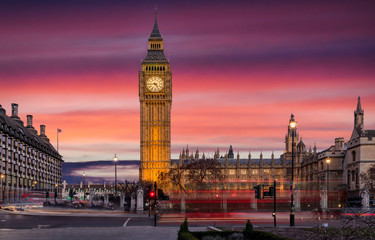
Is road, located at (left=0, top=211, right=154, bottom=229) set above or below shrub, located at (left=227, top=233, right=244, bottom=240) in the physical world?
below

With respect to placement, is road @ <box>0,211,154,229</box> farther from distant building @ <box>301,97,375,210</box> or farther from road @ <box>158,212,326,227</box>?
distant building @ <box>301,97,375,210</box>

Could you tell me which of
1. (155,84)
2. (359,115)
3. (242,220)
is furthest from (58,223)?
(155,84)

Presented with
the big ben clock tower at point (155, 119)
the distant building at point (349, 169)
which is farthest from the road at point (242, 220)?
the big ben clock tower at point (155, 119)

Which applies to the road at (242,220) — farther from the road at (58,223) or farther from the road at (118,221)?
the road at (58,223)

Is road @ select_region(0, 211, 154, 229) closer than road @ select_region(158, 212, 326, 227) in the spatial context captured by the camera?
Yes

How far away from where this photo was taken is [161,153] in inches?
6885

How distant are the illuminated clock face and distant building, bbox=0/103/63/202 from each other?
133ft

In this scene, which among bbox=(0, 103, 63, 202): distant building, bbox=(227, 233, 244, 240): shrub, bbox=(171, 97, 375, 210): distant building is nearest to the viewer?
bbox=(227, 233, 244, 240): shrub

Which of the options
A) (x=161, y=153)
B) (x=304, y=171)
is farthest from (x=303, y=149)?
(x=161, y=153)

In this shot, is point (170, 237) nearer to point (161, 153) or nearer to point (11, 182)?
point (11, 182)

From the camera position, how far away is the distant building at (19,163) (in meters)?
106

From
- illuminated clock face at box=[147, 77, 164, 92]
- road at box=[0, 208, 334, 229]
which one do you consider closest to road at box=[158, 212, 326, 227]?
road at box=[0, 208, 334, 229]

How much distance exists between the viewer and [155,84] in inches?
6969

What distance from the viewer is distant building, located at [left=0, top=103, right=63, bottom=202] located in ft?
347
